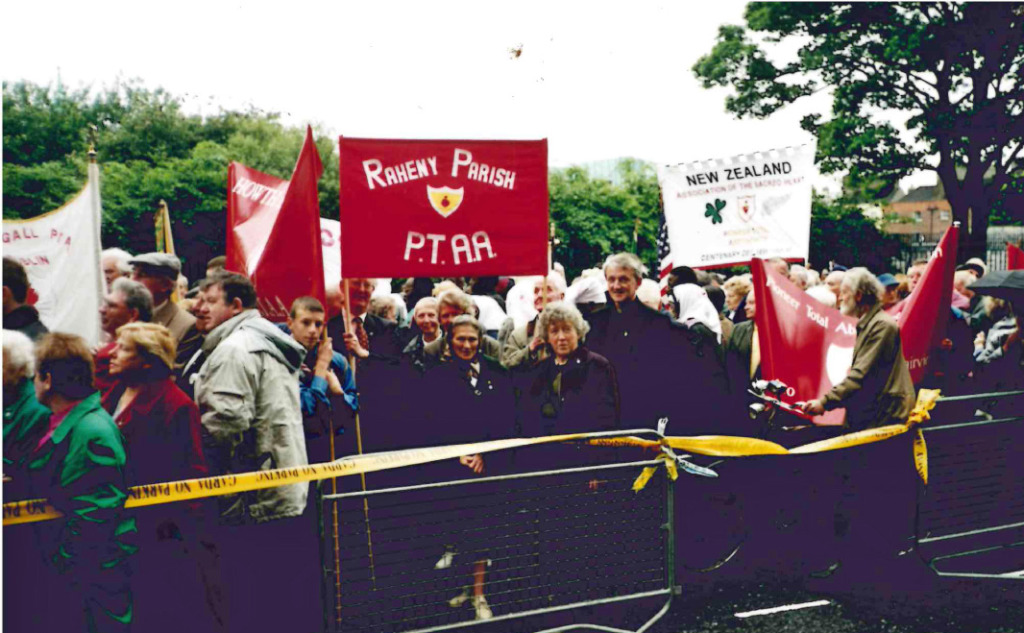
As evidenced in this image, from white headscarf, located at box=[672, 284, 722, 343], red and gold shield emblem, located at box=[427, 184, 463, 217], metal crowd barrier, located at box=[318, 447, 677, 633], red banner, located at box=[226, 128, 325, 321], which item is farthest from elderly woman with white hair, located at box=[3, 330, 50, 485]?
white headscarf, located at box=[672, 284, 722, 343]

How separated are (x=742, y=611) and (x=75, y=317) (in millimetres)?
4363

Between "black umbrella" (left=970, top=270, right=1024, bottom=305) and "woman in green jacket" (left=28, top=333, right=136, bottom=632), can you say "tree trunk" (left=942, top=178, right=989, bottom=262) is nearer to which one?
"black umbrella" (left=970, top=270, right=1024, bottom=305)

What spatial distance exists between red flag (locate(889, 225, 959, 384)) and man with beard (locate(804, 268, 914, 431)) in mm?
412

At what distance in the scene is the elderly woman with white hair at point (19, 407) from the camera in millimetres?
3695

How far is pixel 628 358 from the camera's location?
6359mm

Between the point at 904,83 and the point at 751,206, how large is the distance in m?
21.4

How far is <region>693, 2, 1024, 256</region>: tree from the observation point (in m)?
25.1

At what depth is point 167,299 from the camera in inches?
222

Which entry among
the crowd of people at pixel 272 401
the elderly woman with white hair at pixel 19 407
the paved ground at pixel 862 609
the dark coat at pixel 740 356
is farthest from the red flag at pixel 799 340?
the elderly woman with white hair at pixel 19 407

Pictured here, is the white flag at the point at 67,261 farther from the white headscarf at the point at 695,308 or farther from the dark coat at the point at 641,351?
the white headscarf at the point at 695,308

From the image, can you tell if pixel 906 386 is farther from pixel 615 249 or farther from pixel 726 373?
pixel 615 249

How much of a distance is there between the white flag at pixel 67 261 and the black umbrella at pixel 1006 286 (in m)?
6.32

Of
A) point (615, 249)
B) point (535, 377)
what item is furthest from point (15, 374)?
point (615, 249)

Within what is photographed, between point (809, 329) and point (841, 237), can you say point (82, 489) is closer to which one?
point (809, 329)
